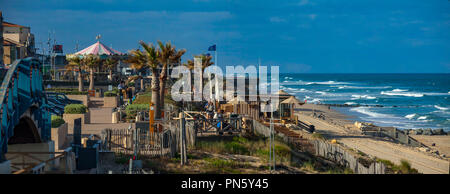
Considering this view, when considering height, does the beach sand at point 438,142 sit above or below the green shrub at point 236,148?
below

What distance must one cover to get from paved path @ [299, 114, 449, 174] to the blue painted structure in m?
15.4

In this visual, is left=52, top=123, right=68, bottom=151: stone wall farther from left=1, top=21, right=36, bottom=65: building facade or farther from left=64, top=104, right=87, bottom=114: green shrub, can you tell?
left=1, top=21, right=36, bottom=65: building facade

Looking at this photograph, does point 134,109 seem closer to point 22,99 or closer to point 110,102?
point 110,102

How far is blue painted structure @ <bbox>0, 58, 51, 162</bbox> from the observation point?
841cm

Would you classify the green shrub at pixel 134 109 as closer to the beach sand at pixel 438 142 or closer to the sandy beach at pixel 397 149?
the sandy beach at pixel 397 149

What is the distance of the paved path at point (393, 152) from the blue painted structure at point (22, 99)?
15.4m

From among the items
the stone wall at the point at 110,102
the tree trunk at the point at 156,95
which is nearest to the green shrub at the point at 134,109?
the tree trunk at the point at 156,95

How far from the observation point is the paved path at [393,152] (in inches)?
818

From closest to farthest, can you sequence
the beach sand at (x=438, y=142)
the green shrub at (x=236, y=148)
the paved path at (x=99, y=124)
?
the green shrub at (x=236, y=148), the paved path at (x=99, y=124), the beach sand at (x=438, y=142)

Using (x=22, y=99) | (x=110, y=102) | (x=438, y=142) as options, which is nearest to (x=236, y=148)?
(x=22, y=99)
